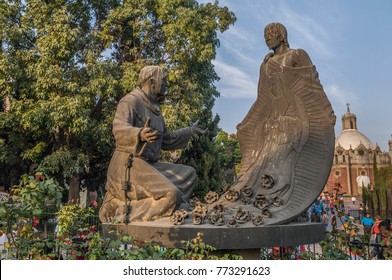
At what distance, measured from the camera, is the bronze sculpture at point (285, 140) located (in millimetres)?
4316

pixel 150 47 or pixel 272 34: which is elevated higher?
pixel 150 47

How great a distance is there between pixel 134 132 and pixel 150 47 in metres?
13.0

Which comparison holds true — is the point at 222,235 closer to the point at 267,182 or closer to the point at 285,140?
the point at 267,182

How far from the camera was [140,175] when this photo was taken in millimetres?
4148

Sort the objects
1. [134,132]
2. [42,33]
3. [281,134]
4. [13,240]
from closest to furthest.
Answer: [13,240]
[134,132]
[281,134]
[42,33]

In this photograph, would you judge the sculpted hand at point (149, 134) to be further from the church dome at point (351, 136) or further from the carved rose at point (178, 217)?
the church dome at point (351, 136)

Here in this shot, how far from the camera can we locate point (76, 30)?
14180 millimetres

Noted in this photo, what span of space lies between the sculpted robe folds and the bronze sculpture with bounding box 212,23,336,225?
678 mm

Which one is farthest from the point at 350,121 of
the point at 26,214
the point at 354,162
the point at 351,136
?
the point at 26,214

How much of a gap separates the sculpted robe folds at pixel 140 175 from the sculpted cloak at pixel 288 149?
0.73 meters

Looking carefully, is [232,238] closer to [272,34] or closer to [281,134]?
[281,134]

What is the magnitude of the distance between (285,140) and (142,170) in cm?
187

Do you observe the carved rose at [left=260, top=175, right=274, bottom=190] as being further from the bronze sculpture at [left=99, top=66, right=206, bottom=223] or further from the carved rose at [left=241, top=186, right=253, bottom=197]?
the bronze sculpture at [left=99, top=66, right=206, bottom=223]
